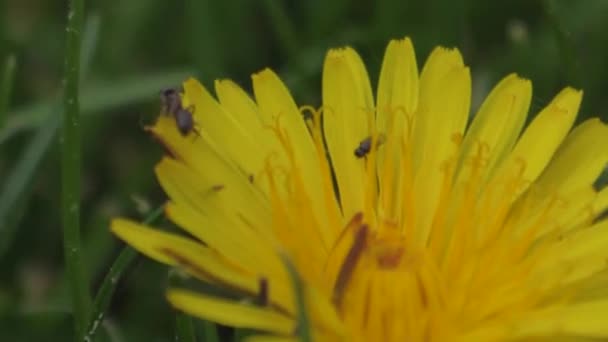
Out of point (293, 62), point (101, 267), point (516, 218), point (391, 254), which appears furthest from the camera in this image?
point (293, 62)

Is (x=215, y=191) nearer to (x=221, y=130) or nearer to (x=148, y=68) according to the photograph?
(x=221, y=130)

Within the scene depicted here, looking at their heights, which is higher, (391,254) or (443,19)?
(443,19)

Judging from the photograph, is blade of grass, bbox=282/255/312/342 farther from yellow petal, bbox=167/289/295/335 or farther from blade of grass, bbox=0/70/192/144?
blade of grass, bbox=0/70/192/144

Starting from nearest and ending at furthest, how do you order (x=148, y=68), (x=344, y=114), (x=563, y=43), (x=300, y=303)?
1. (x=300, y=303)
2. (x=344, y=114)
3. (x=563, y=43)
4. (x=148, y=68)

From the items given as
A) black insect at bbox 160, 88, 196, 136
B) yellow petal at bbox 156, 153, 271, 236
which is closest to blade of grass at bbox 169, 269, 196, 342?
yellow petal at bbox 156, 153, 271, 236

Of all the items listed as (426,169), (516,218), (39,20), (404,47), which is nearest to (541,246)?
(516,218)

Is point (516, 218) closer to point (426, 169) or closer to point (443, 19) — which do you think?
point (426, 169)

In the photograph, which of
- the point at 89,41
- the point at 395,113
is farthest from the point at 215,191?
the point at 89,41
